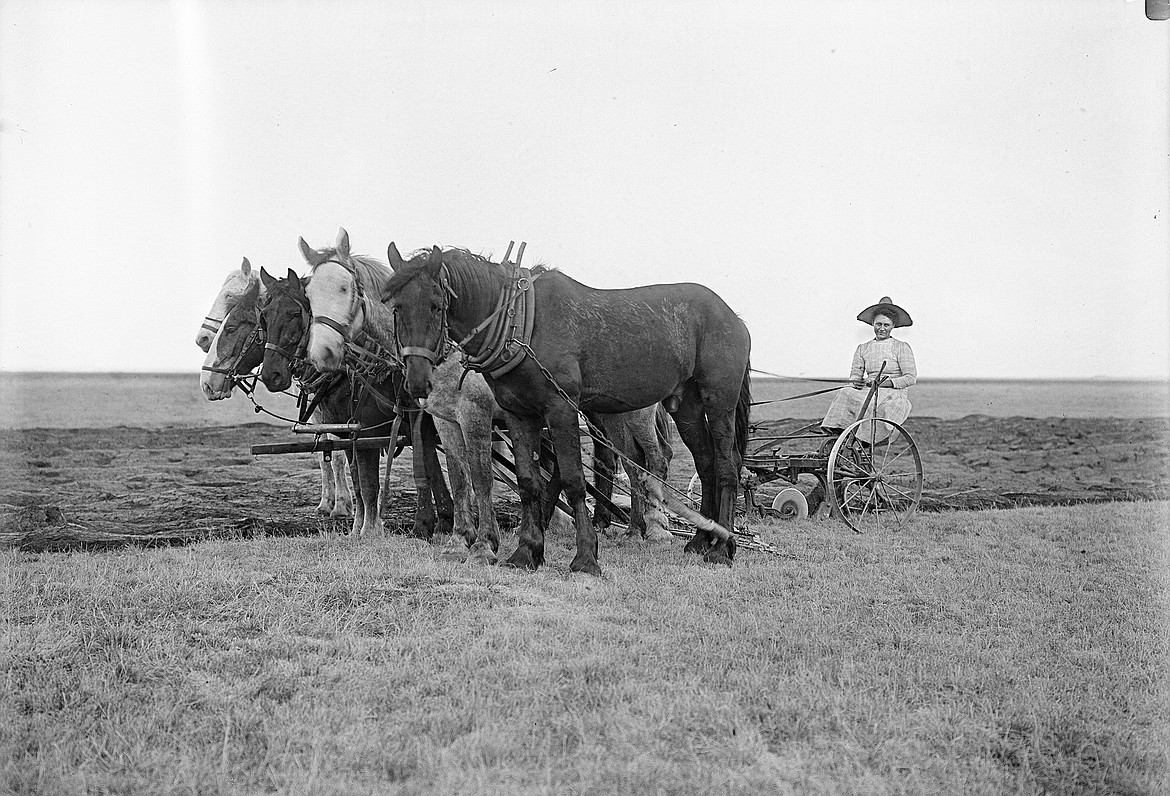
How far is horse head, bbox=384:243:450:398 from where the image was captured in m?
5.34

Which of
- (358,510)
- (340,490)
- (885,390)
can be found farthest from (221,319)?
(885,390)

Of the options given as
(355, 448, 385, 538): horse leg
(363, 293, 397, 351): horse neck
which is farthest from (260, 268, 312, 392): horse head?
(355, 448, 385, 538): horse leg

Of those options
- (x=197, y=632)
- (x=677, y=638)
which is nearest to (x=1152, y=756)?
(x=677, y=638)

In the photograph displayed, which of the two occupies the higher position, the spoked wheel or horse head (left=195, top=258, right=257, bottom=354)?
horse head (left=195, top=258, right=257, bottom=354)

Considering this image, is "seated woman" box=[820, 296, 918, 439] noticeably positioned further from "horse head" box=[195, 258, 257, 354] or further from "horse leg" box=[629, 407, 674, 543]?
"horse head" box=[195, 258, 257, 354]

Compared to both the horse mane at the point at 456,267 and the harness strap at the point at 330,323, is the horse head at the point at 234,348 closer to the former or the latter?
the harness strap at the point at 330,323

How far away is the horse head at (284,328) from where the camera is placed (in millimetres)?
7152

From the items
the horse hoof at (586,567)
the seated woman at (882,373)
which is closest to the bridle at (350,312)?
the horse hoof at (586,567)

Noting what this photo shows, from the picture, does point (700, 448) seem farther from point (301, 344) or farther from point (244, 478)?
point (244, 478)

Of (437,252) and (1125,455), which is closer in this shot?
(437,252)

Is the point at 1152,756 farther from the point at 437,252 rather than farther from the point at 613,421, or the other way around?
the point at 613,421

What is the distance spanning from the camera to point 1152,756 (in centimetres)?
323

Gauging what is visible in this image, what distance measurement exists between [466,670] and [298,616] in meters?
1.25

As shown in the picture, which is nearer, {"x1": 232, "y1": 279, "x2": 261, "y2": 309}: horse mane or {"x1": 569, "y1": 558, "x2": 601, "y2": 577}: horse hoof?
{"x1": 569, "y1": 558, "x2": 601, "y2": 577}: horse hoof
